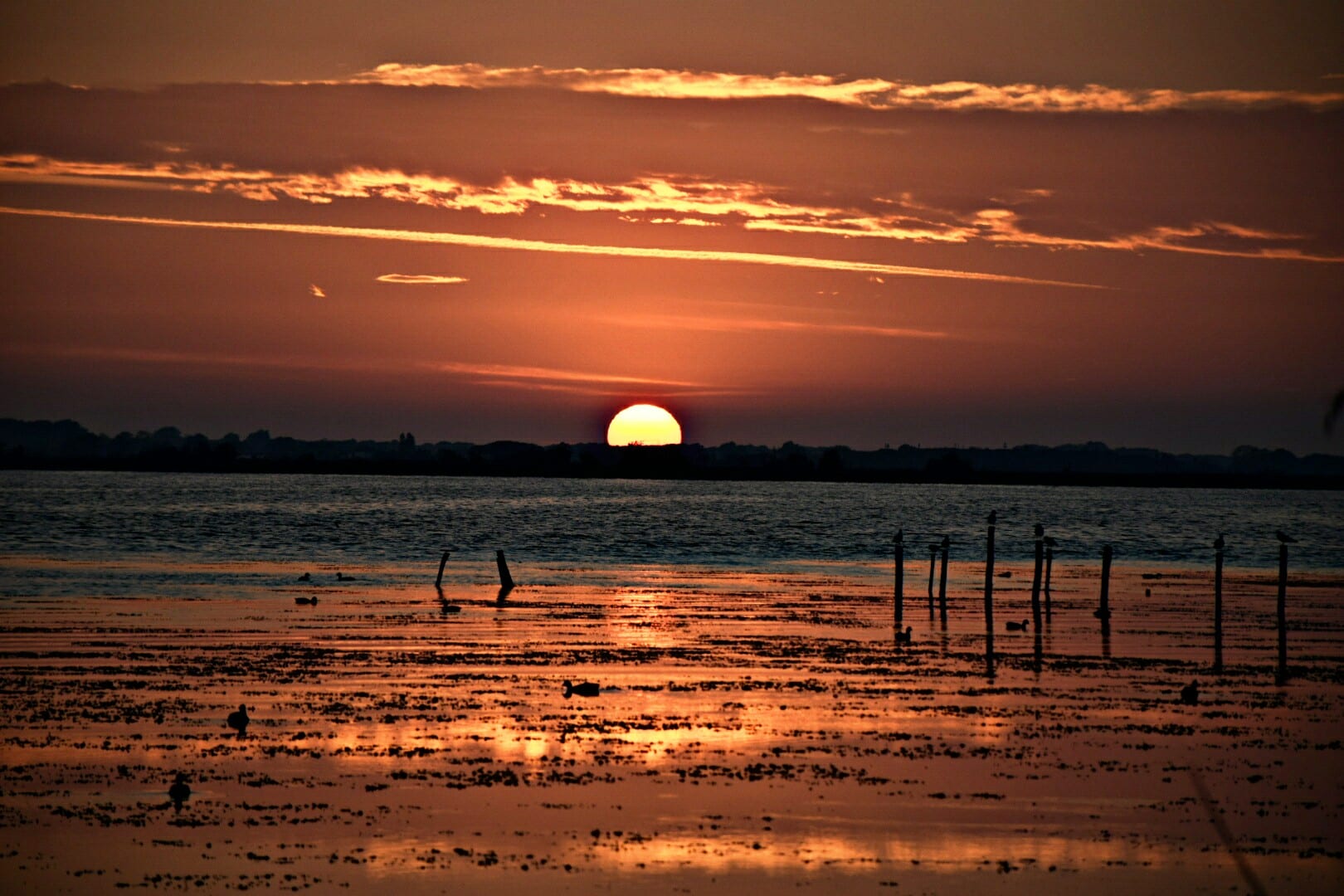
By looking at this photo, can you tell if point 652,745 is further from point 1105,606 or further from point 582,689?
point 1105,606

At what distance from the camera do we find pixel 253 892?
1692 cm

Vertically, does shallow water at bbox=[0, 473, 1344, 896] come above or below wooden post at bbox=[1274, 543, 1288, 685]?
below

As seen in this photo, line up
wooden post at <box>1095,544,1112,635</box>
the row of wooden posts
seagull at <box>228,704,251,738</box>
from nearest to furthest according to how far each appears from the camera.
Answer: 1. seagull at <box>228,704,251,738</box>
2. the row of wooden posts
3. wooden post at <box>1095,544,1112,635</box>

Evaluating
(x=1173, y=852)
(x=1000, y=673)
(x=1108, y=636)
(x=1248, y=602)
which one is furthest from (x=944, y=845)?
(x=1248, y=602)

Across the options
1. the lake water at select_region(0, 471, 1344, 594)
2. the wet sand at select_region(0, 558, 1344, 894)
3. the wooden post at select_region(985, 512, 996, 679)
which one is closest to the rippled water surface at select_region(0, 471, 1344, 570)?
the lake water at select_region(0, 471, 1344, 594)

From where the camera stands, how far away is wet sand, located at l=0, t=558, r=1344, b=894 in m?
18.3

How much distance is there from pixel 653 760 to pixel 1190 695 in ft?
46.8

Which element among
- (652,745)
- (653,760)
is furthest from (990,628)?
(653,760)

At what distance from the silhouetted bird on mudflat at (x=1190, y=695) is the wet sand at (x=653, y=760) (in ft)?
0.74

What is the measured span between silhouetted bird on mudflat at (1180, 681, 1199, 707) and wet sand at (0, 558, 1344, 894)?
225mm

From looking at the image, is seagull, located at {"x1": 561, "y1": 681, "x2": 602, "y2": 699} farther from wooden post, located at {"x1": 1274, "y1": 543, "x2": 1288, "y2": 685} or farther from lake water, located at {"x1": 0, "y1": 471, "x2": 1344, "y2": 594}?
lake water, located at {"x1": 0, "y1": 471, "x2": 1344, "y2": 594}

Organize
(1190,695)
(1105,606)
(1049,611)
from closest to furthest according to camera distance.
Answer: (1190,695), (1105,606), (1049,611)

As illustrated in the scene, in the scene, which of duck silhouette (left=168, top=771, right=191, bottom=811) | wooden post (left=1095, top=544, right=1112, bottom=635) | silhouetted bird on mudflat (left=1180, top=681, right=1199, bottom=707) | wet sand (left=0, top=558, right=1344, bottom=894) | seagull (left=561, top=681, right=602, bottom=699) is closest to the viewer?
wet sand (left=0, top=558, right=1344, bottom=894)

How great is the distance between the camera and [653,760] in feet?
79.6
